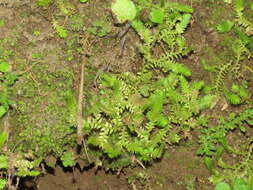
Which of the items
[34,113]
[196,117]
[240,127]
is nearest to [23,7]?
[34,113]

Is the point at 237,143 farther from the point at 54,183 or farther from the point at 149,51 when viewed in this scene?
the point at 54,183

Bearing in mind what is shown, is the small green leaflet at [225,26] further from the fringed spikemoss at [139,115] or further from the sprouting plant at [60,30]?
the sprouting plant at [60,30]

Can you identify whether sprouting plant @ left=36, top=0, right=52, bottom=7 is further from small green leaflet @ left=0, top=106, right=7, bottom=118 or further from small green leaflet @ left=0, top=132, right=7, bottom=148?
small green leaflet @ left=0, top=132, right=7, bottom=148

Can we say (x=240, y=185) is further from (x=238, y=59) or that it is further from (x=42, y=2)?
(x=42, y=2)

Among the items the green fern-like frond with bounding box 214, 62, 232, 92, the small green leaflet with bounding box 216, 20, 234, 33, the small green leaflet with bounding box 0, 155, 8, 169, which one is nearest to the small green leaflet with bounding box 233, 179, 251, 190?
the green fern-like frond with bounding box 214, 62, 232, 92

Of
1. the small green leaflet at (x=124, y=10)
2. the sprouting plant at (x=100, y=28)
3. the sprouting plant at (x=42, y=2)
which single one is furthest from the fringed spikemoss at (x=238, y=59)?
the sprouting plant at (x=42, y=2)
